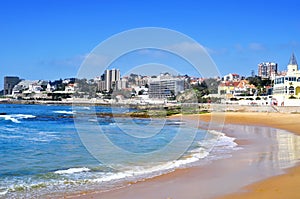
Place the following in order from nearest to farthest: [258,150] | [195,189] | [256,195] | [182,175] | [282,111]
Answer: [256,195] < [195,189] < [182,175] < [258,150] < [282,111]

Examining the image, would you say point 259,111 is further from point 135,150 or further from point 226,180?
point 226,180

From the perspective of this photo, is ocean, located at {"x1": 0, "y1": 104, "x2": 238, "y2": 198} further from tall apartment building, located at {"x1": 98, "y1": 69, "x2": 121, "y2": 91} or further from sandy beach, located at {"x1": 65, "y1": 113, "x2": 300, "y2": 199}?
tall apartment building, located at {"x1": 98, "y1": 69, "x2": 121, "y2": 91}

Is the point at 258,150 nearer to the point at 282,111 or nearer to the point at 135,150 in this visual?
the point at 135,150

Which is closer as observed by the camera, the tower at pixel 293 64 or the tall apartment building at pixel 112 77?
the tall apartment building at pixel 112 77

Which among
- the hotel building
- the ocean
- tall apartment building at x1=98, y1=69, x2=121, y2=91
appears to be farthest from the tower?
the ocean

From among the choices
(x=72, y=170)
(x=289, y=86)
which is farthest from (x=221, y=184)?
(x=289, y=86)

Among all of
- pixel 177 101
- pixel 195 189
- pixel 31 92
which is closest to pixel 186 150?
pixel 195 189

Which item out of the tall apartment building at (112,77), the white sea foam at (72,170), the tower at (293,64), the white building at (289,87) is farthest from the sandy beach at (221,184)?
the tower at (293,64)

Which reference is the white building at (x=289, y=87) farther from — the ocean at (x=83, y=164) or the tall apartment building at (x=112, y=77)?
the ocean at (x=83, y=164)

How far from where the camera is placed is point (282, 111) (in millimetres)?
43094

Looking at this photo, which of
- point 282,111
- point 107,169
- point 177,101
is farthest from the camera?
point 177,101

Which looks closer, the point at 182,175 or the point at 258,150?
the point at 182,175

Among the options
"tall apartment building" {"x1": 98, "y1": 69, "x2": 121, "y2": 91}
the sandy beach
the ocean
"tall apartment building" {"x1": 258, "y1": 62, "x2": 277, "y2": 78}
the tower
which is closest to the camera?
the sandy beach

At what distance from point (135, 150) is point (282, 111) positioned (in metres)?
32.1
